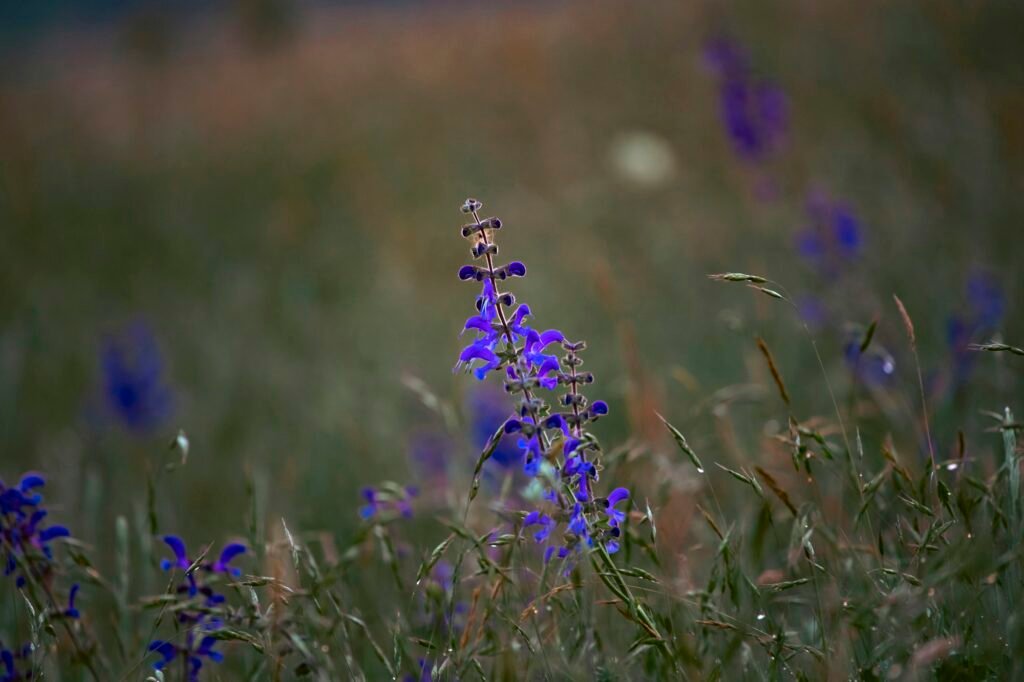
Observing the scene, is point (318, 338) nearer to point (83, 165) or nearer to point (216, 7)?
point (83, 165)

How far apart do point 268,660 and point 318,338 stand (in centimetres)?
427

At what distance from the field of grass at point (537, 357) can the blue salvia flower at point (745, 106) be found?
2 cm

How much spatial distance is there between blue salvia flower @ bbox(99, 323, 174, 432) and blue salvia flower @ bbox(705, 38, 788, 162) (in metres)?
3.21

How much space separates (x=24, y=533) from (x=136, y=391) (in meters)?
3.17

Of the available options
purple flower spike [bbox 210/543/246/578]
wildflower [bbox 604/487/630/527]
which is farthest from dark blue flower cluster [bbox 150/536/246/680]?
wildflower [bbox 604/487/630/527]

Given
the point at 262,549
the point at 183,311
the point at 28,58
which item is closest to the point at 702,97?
the point at 183,311

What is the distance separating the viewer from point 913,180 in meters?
4.68

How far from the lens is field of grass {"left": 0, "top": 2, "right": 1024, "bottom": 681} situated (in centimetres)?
124

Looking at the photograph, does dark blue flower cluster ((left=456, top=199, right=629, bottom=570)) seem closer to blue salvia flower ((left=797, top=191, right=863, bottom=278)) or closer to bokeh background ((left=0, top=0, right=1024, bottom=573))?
bokeh background ((left=0, top=0, right=1024, bottom=573))

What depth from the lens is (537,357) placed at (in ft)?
4.01

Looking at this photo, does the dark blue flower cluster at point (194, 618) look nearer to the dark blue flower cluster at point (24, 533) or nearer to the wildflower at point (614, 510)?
the dark blue flower cluster at point (24, 533)

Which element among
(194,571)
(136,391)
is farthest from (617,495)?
(136,391)

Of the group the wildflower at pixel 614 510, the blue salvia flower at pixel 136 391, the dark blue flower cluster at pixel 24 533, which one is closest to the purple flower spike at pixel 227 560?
the dark blue flower cluster at pixel 24 533

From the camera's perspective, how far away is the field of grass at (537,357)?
48.8 inches
